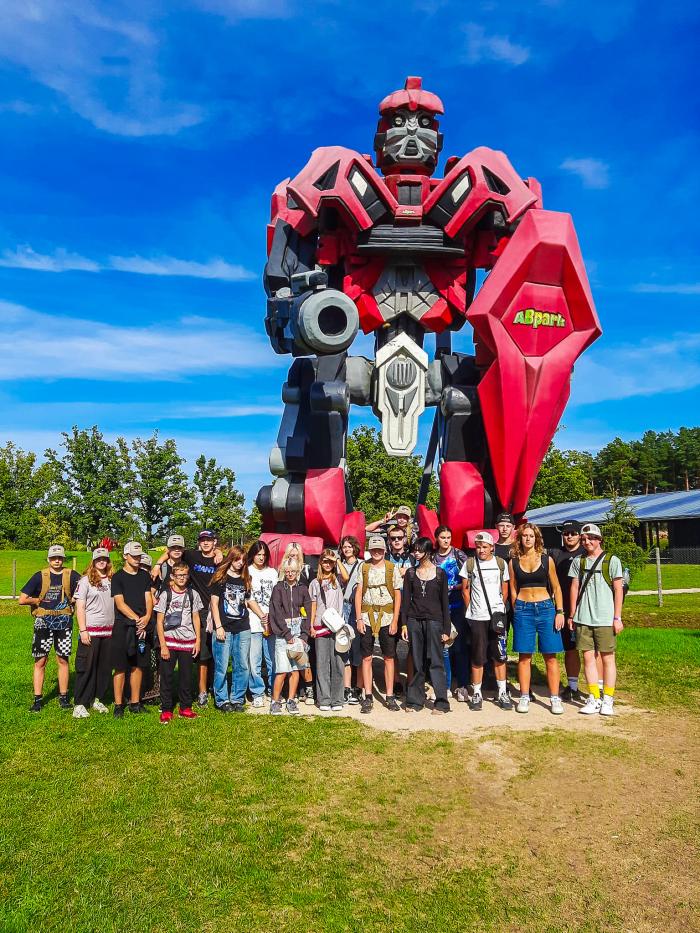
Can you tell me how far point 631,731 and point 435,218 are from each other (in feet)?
19.0

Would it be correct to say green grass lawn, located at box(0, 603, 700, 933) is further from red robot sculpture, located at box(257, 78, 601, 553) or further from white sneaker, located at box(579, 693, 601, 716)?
red robot sculpture, located at box(257, 78, 601, 553)

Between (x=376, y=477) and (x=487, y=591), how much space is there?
19.6 m

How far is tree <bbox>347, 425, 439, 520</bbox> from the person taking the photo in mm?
25328

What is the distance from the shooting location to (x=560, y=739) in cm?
537

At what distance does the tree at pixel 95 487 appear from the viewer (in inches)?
786

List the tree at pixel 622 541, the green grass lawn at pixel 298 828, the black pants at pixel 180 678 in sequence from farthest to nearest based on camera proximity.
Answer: the tree at pixel 622 541 → the black pants at pixel 180 678 → the green grass lawn at pixel 298 828

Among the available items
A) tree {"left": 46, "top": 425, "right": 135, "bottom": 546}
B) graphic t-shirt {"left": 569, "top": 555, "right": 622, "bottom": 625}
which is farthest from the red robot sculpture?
tree {"left": 46, "top": 425, "right": 135, "bottom": 546}

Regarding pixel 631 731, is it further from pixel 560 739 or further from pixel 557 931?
pixel 557 931

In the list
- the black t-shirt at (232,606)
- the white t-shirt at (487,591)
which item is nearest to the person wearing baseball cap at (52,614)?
the black t-shirt at (232,606)

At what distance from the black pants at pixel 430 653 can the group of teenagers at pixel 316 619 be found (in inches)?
0.4

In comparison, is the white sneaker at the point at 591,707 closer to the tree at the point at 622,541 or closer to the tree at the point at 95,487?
the tree at the point at 622,541

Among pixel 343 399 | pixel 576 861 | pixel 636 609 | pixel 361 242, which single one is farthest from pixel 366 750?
pixel 636 609

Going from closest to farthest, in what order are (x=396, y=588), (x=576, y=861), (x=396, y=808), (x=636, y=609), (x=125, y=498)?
(x=576, y=861) → (x=396, y=808) → (x=396, y=588) → (x=636, y=609) → (x=125, y=498)

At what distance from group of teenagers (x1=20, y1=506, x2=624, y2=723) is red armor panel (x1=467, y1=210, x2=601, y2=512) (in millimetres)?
1733
